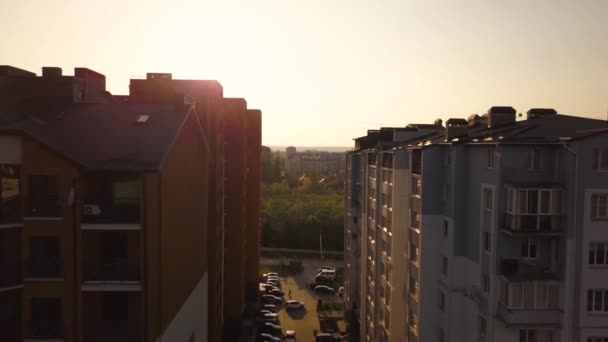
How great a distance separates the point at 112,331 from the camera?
15305 millimetres

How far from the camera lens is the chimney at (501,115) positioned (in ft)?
73.6

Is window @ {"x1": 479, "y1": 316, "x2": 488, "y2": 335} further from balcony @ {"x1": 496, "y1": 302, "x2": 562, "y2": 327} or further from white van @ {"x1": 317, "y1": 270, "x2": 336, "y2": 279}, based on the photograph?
white van @ {"x1": 317, "y1": 270, "x2": 336, "y2": 279}

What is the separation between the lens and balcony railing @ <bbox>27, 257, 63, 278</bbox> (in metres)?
14.6

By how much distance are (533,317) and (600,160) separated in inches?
217

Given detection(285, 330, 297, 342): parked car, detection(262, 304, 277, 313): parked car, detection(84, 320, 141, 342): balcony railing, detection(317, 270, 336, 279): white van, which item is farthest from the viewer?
detection(317, 270, 336, 279): white van

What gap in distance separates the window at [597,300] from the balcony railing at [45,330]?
16374 millimetres

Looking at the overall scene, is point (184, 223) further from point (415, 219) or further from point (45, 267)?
point (415, 219)

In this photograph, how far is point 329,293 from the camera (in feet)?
168

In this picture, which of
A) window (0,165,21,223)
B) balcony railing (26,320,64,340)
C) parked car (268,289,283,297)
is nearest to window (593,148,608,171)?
balcony railing (26,320,64,340)

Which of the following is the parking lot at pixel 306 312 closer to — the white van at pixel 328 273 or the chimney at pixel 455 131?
the white van at pixel 328 273

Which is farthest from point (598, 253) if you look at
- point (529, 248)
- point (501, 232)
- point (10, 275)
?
point (10, 275)

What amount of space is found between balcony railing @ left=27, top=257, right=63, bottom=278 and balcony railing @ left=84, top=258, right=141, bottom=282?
75 centimetres

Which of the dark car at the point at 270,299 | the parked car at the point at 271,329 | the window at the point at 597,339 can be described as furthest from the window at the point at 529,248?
the dark car at the point at 270,299

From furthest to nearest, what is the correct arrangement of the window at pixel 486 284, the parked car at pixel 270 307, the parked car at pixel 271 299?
the parked car at pixel 271 299, the parked car at pixel 270 307, the window at pixel 486 284
